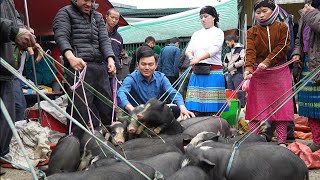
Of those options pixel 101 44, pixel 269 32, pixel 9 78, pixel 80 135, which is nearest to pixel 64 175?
pixel 9 78

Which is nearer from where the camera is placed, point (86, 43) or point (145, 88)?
point (86, 43)

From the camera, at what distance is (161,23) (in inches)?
515

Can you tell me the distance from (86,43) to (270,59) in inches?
74.4

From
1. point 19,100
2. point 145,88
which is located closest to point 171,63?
point 145,88

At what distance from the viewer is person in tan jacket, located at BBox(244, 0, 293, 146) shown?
517 cm

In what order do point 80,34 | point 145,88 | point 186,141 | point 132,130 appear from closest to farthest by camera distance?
1. point 186,141
2. point 132,130
3. point 80,34
4. point 145,88

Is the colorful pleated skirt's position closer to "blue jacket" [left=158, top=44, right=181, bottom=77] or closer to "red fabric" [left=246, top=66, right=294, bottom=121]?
"red fabric" [left=246, top=66, right=294, bottom=121]

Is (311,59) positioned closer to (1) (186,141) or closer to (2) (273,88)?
(2) (273,88)

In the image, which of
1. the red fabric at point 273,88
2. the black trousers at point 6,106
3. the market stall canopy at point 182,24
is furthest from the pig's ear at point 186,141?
the market stall canopy at point 182,24

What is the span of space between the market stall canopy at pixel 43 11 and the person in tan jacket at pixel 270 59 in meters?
3.95

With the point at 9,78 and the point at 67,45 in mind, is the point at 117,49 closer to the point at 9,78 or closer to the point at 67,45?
the point at 67,45

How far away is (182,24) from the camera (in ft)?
42.4

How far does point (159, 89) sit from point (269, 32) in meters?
1.35

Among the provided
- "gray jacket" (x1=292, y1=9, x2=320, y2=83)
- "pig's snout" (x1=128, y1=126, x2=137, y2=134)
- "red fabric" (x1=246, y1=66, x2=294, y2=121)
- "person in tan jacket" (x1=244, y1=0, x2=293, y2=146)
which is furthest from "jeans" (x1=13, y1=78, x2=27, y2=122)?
"gray jacket" (x1=292, y1=9, x2=320, y2=83)
